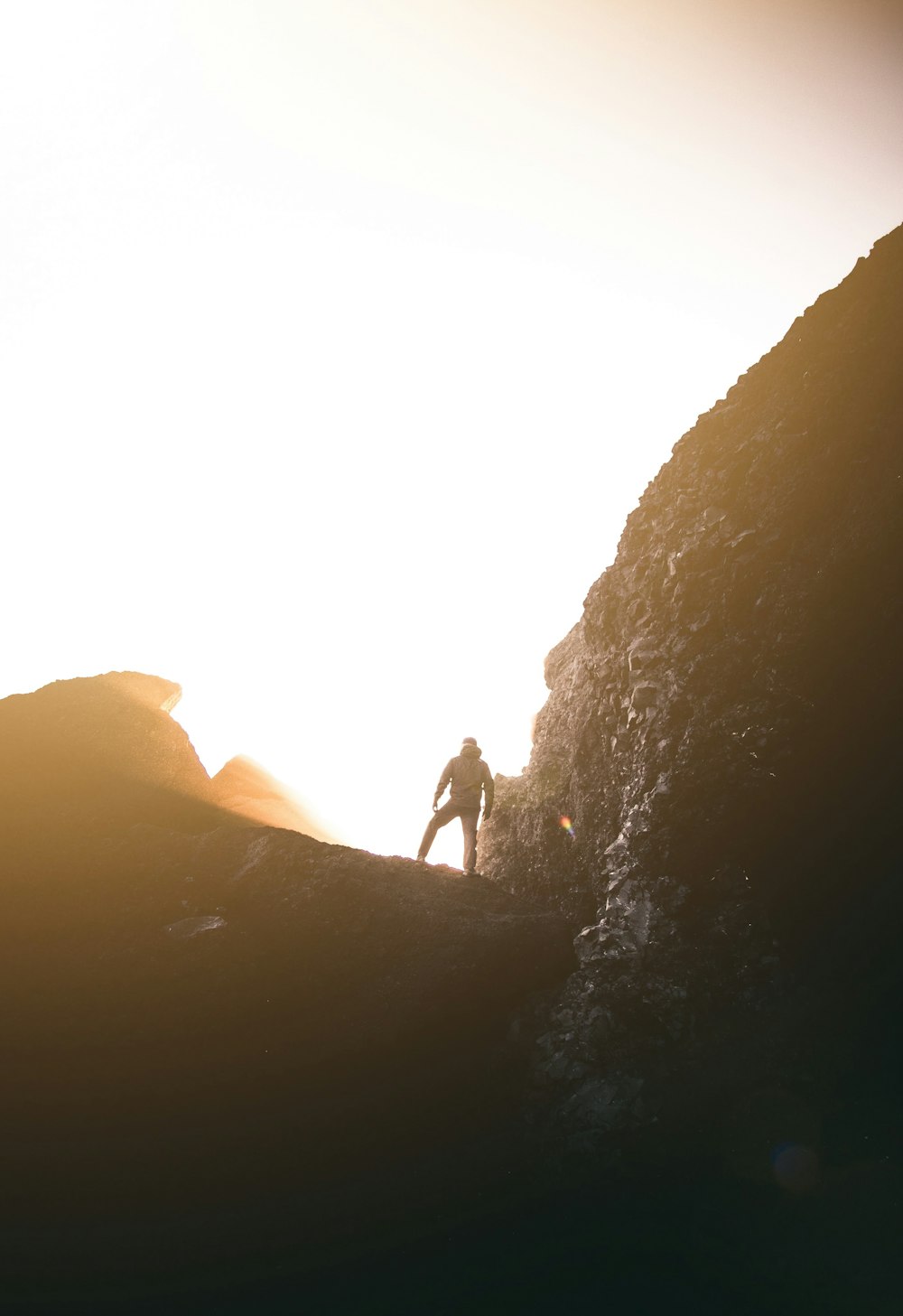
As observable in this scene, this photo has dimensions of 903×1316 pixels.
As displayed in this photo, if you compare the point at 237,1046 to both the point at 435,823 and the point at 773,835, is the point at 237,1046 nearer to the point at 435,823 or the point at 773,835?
the point at 435,823

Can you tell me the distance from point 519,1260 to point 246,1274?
7.79 feet

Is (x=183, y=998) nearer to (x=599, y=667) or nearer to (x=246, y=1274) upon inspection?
(x=246, y=1274)

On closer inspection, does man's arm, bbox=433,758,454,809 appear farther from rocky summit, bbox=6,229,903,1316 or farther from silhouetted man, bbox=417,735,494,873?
rocky summit, bbox=6,229,903,1316

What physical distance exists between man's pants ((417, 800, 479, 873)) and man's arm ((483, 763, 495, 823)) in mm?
198

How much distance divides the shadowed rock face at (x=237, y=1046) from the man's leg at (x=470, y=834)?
198 cm

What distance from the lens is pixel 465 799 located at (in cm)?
1298

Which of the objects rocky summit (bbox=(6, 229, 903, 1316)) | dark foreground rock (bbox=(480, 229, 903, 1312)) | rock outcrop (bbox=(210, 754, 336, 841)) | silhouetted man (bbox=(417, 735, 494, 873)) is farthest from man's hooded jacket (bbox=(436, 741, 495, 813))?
dark foreground rock (bbox=(480, 229, 903, 1312))

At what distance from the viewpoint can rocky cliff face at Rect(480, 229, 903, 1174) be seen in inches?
297

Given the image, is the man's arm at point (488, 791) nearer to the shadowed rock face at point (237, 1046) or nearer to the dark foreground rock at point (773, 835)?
the shadowed rock face at point (237, 1046)

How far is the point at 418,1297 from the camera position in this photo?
221 inches

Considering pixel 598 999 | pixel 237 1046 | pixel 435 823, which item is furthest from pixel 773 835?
pixel 237 1046

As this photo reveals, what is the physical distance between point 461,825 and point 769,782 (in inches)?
250

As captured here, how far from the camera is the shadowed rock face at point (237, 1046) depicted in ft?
19.8

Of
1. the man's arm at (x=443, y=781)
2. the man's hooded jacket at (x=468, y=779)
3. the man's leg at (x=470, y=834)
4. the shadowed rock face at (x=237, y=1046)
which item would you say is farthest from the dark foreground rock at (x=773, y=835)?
the man's arm at (x=443, y=781)
